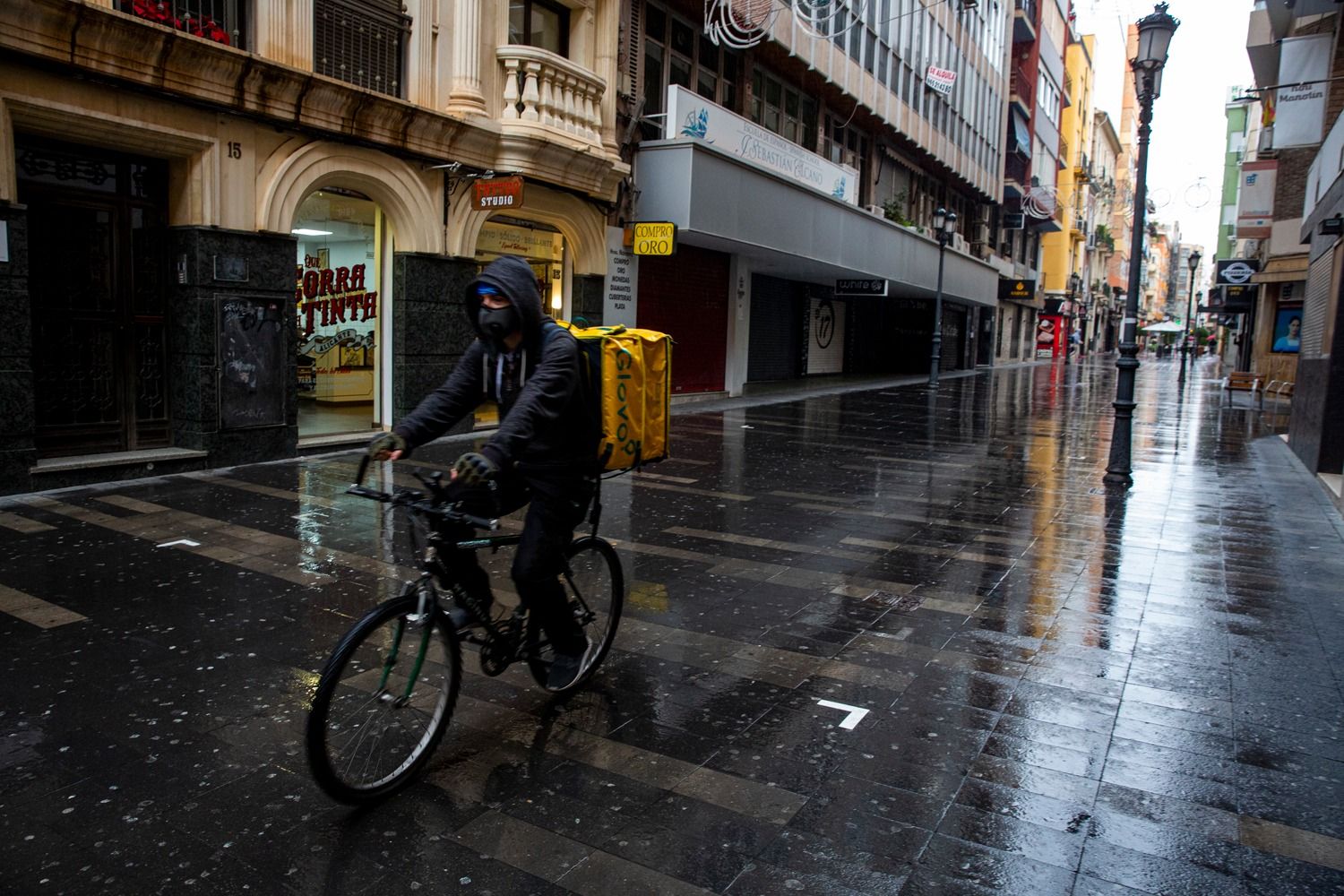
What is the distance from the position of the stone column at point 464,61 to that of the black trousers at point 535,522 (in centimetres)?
1033

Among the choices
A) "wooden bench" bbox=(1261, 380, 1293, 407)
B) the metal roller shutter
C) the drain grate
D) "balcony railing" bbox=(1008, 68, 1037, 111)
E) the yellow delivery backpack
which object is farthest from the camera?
"balcony railing" bbox=(1008, 68, 1037, 111)

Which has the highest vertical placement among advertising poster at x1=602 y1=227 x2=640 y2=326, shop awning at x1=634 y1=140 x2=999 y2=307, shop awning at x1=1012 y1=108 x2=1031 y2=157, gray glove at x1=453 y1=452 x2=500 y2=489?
shop awning at x1=1012 y1=108 x2=1031 y2=157

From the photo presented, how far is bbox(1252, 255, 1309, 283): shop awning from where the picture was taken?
2617cm

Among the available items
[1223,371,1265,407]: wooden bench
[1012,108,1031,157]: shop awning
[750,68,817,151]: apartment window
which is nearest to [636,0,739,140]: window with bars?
[750,68,817,151]: apartment window

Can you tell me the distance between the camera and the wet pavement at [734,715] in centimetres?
304

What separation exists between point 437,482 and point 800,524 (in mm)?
5213

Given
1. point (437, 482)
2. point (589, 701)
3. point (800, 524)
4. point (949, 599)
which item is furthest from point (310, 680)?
point (800, 524)

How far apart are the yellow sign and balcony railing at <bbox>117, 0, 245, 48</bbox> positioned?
758 cm

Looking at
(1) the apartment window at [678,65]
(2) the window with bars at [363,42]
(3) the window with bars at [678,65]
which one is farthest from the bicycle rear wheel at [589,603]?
(1) the apartment window at [678,65]

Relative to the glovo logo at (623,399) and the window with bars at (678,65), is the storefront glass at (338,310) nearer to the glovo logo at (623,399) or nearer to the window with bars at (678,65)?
the window with bars at (678,65)

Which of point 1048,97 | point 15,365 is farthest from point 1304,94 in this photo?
point 1048,97

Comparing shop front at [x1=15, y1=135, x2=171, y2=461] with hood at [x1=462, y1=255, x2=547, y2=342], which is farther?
shop front at [x1=15, y1=135, x2=171, y2=461]

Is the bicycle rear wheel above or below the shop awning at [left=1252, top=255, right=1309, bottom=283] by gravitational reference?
below

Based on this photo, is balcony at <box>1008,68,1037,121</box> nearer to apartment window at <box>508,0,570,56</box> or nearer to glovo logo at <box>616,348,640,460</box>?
apartment window at <box>508,0,570,56</box>
